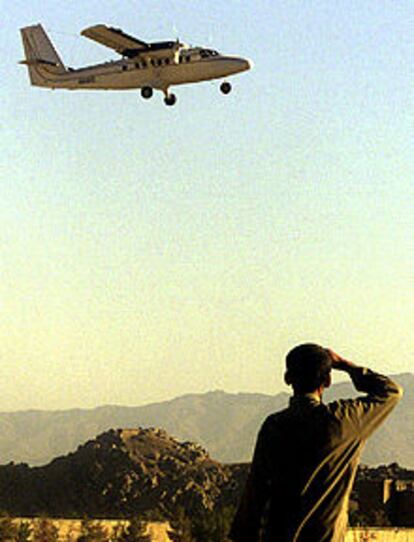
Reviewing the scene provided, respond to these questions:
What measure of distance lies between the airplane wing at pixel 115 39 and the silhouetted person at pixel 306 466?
5340 centimetres

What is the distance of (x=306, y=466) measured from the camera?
4965 millimetres

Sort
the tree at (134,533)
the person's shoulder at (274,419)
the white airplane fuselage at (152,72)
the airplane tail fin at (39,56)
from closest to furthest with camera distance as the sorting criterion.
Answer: the person's shoulder at (274,419)
the tree at (134,533)
the white airplane fuselage at (152,72)
the airplane tail fin at (39,56)

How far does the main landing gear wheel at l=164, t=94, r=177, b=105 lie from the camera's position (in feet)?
181

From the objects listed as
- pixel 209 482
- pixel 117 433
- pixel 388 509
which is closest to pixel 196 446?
pixel 117 433

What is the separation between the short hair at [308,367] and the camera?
200 inches

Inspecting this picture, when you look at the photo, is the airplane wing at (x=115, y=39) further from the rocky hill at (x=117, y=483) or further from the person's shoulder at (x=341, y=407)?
the person's shoulder at (x=341, y=407)

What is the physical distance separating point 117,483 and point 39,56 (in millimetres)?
Result: 33095

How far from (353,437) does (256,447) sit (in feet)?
1.15

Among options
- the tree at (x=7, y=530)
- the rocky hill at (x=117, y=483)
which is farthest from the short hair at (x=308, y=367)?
the rocky hill at (x=117, y=483)

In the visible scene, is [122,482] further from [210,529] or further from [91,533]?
[91,533]

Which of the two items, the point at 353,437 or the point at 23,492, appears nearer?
the point at 353,437

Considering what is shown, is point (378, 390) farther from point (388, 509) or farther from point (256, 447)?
point (388, 509)

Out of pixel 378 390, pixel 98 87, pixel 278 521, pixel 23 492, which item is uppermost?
pixel 98 87

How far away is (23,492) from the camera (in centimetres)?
9838
